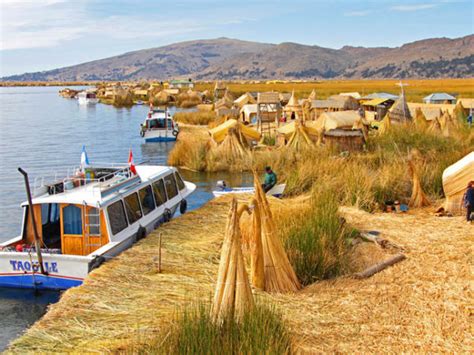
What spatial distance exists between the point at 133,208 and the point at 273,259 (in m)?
5.66

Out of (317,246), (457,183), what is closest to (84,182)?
(317,246)

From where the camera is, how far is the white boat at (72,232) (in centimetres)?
1052

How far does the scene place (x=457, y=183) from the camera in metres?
12.5

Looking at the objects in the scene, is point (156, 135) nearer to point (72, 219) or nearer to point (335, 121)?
point (335, 121)

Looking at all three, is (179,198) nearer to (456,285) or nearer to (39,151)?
(456,285)

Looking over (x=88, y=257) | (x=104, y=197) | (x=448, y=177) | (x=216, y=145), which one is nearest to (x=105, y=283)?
(x=88, y=257)

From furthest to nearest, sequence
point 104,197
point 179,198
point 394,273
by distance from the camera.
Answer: point 179,198
point 104,197
point 394,273

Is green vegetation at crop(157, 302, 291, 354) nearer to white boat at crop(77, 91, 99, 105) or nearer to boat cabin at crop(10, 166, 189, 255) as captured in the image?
boat cabin at crop(10, 166, 189, 255)

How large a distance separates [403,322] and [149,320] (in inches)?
123

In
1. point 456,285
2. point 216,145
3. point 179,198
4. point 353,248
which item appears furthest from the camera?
point 216,145

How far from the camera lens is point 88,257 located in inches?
405

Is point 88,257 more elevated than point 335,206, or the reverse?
point 335,206

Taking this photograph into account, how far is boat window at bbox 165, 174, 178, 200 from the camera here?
49.1 ft

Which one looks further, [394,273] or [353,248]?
[353,248]
